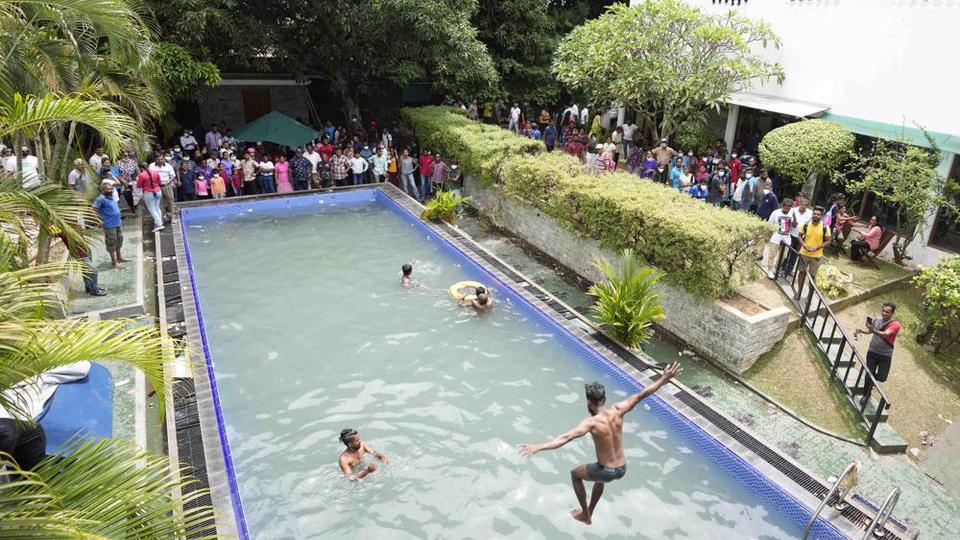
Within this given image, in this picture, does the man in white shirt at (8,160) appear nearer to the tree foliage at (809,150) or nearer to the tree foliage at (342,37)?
the tree foliage at (342,37)

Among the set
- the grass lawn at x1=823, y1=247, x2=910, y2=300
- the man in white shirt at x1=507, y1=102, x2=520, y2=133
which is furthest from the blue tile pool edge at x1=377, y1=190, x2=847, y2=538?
the man in white shirt at x1=507, y1=102, x2=520, y2=133

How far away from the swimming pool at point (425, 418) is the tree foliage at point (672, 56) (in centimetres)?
758

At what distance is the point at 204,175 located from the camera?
16.7 meters

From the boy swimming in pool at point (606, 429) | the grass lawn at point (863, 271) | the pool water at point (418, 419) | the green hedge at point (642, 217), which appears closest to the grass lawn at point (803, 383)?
the green hedge at point (642, 217)

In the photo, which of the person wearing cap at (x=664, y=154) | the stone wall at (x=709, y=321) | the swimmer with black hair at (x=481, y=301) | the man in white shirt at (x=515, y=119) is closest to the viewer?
the stone wall at (x=709, y=321)

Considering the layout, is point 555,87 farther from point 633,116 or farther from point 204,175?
point 204,175

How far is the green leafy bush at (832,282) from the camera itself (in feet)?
38.5

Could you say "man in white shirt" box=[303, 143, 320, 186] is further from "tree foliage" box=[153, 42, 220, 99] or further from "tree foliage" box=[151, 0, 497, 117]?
"tree foliage" box=[151, 0, 497, 117]

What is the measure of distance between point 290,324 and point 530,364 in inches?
170

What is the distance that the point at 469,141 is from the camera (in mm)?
17219

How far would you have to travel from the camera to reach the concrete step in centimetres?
834

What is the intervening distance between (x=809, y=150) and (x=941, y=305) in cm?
516

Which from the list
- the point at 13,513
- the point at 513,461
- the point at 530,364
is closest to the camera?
the point at 13,513

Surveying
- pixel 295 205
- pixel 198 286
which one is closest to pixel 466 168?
pixel 295 205
